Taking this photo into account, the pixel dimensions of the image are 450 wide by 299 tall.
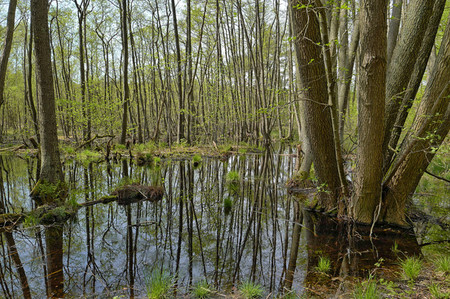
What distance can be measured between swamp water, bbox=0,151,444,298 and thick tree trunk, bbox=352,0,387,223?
563 millimetres

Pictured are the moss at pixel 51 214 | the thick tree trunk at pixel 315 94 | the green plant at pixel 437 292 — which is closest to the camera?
the green plant at pixel 437 292

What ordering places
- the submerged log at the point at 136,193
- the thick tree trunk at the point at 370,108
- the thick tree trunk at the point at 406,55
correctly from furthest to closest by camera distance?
1. the submerged log at the point at 136,193
2. the thick tree trunk at the point at 406,55
3. the thick tree trunk at the point at 370,108

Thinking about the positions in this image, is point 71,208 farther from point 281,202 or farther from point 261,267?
point 281,202

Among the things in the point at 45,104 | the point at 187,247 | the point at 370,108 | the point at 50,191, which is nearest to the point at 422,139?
the point at 370,108

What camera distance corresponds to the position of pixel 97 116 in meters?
14.1

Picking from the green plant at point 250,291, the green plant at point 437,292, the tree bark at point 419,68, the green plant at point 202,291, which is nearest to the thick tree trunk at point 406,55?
the tree bark at point 419,68

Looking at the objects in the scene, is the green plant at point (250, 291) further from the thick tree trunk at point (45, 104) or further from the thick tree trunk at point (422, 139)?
the thick tree trunk at point (45, 104)

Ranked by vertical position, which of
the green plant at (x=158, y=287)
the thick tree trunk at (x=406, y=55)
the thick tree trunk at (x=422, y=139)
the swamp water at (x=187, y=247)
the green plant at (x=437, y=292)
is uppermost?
the thick tree trunk at (x=406, y=55)

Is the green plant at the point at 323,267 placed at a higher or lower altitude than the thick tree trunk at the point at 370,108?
lower

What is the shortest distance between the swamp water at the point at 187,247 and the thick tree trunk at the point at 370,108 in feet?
1.85

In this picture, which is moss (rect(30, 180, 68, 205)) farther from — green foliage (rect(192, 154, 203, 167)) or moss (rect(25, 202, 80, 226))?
green foliage (rect(192, 154, 203, 167))

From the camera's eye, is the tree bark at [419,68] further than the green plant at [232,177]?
No

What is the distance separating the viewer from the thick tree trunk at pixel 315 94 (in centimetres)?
396

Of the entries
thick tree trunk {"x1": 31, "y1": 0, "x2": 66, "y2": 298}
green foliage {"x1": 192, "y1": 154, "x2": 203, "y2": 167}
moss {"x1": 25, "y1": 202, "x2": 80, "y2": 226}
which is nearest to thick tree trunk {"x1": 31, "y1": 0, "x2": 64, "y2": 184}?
thick tree trunk {"x1": 31, "y1": 0, "x2": 66, "y2": 298}
